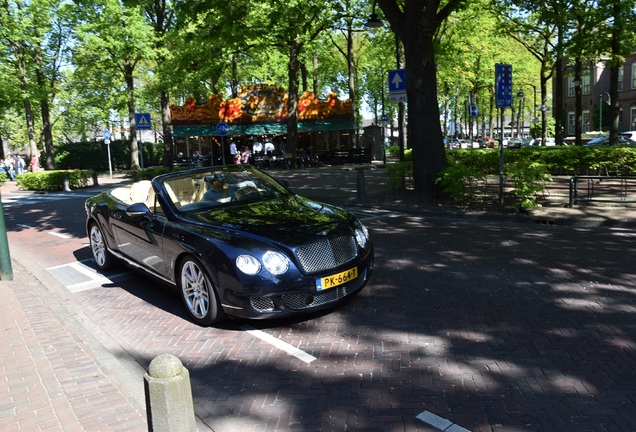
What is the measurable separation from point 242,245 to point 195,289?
82 cm

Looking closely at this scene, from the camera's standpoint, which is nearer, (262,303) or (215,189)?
(262,303)

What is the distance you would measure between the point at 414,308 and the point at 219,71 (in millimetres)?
24102

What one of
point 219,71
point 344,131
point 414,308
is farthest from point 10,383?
point 344,131

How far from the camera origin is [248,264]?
4539mm

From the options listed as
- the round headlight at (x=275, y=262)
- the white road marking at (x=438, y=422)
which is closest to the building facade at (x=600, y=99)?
the round headlight at (x=275, y=262)

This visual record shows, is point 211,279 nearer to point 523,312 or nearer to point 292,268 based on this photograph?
point 292,268

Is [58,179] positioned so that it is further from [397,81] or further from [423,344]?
[423,344]

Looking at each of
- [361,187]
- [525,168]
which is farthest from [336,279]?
[361,187]

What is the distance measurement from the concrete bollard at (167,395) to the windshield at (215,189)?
3.45m

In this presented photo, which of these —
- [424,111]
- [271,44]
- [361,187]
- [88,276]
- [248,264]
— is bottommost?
[88,276]

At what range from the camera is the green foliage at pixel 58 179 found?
77.1ft

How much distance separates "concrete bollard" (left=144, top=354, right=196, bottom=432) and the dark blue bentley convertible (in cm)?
214

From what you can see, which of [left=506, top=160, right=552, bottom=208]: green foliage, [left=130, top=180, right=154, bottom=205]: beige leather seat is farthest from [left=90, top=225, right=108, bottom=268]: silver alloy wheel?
[left=506, top=160, right=552, bottom=208]: green foliage

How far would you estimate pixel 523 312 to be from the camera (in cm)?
498
